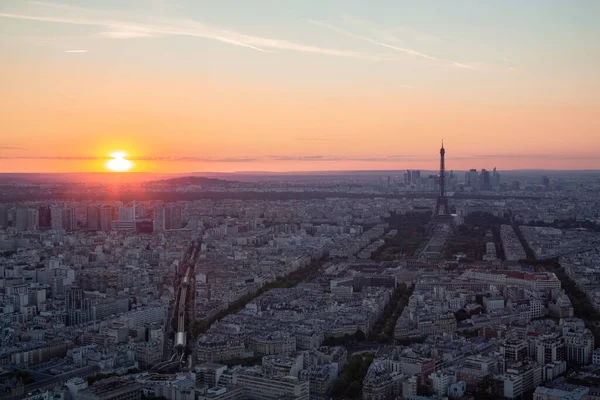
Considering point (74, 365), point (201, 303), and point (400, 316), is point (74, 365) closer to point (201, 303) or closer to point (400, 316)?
point (201, 303)

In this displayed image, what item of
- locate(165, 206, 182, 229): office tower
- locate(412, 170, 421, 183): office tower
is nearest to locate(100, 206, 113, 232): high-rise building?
locate(165, 206, 182, 229): office tower

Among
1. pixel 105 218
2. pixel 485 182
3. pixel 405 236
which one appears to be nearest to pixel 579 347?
pixel 405 236

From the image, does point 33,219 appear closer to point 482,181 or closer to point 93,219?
point 93,219

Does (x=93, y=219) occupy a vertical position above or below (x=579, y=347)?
above

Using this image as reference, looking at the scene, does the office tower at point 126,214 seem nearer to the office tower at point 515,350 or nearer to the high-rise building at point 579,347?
the office tower at point 515,350

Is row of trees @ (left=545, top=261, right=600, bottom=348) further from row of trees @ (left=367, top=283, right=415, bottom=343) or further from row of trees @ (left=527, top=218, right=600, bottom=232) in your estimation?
row of trees @ (left=527, top=218, right=600, bottom=232)

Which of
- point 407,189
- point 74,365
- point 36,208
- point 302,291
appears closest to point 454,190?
point 407,189

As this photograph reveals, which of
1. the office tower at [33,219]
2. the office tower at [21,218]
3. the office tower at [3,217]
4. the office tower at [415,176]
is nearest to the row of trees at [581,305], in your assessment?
the office tower at [33,219]
